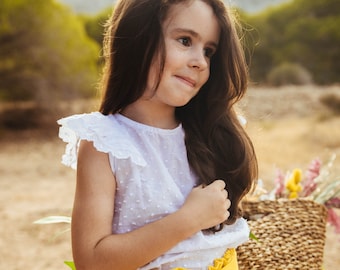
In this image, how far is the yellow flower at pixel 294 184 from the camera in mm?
1866

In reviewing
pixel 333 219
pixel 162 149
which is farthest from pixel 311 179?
pixel 162 149

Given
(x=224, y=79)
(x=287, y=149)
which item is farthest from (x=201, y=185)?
(x=287, y=149)

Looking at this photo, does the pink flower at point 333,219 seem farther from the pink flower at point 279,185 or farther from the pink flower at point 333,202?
the pink flower at point 279,185

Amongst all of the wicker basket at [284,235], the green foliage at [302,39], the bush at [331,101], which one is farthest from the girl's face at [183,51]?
the green foliage at [302,39]

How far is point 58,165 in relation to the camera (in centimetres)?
631

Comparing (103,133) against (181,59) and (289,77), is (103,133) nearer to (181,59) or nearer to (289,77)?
(181,59)

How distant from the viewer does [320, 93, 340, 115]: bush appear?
9.81m

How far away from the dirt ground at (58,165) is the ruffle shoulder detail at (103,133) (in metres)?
0.43

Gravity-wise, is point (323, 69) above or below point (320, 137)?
above

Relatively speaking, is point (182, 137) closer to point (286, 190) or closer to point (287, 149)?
point (286, 190)

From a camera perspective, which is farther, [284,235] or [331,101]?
[331,101]

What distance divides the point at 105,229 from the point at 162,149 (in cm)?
24

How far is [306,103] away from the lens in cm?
1036

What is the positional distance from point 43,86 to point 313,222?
23.6ft
